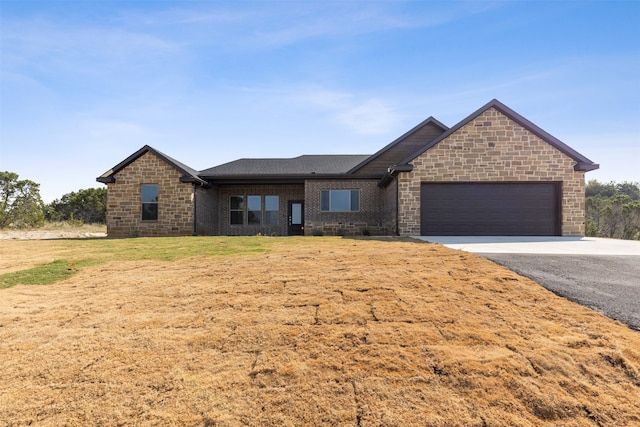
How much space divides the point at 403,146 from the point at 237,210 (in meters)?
10.4

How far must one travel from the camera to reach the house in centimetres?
1378

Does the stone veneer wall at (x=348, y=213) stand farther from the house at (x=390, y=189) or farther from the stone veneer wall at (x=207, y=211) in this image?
the stone veneer wall at (x=207, y=211)

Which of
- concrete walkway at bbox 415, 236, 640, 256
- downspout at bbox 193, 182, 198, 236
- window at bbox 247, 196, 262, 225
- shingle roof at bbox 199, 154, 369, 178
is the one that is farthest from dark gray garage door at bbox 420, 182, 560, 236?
downspout at bbox 193, 182, 198, 236

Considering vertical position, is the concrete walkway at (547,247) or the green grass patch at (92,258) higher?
the concrete walkway at (547,247)

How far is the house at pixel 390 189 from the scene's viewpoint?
543 inches

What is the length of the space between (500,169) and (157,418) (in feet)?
48.9

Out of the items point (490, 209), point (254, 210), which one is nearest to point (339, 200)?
point (254, 210)

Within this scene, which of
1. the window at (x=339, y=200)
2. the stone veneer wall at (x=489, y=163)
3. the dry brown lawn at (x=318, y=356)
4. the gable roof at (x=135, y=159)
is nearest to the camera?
the dry brown lawn at (x=318, y=356)

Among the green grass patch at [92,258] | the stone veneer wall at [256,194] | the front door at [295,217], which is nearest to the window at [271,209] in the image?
the stone veneer wall at [256,194]

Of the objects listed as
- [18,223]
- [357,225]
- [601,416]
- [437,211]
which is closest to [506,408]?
[601,416]

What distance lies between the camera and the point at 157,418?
7.81 feet

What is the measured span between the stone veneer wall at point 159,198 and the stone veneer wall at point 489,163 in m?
10.6

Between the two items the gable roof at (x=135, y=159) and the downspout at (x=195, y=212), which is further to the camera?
the downspout at (x=195, y=212)

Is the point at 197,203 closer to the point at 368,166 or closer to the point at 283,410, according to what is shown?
the point at 368,166
